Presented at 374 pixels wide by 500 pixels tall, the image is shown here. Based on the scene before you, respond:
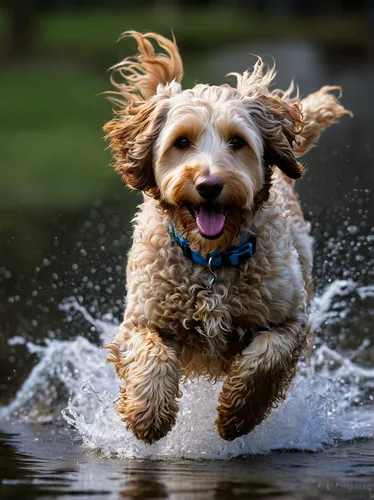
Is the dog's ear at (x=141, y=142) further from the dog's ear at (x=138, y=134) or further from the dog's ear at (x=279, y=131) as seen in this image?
the dog's ear at (x=279, y=131)

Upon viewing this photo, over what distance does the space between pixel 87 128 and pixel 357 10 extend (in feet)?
92.0

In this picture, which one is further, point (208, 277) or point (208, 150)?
point (208, 277)

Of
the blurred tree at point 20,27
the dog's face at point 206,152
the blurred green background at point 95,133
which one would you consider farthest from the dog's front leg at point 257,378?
the blurred tree at point 20,27

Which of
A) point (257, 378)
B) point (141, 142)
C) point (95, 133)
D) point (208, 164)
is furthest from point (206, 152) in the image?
point (95, 133)

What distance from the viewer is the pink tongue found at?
6180 mm

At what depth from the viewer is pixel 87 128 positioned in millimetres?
24078

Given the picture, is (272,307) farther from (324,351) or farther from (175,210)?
(324,351)

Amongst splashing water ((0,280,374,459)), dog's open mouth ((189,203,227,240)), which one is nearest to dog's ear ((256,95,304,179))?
dog's open mouth ((189,203,227,240))

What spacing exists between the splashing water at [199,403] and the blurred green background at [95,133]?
205 millimetres

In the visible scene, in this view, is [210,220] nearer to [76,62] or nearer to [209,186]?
[209,186]

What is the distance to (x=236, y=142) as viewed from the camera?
632cm

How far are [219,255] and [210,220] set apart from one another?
0.32 m

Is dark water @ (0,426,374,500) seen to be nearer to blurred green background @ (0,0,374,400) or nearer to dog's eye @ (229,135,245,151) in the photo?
dog's eye @ (229,135,245,151)

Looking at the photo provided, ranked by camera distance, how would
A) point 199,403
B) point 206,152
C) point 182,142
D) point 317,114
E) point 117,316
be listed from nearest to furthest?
1. point 206,152
2. point 182,142
3. point 199,403
4. point 317,114
5. point 117,316
